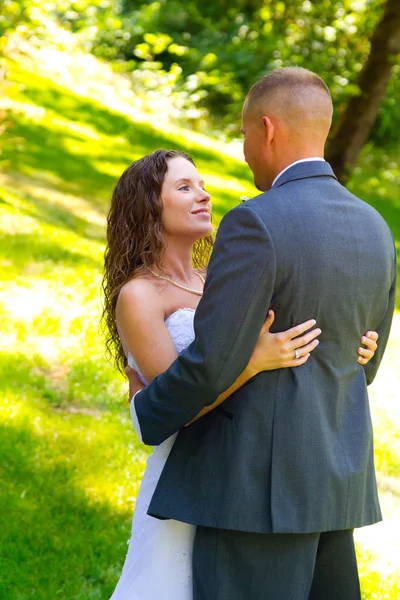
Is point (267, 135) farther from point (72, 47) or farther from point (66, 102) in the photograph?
point (66, 102)

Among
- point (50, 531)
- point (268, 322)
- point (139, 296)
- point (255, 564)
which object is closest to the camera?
point (268, 322)

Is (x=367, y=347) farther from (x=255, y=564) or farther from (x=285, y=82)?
(x=285, y=82)

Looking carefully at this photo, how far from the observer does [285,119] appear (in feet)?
8.34

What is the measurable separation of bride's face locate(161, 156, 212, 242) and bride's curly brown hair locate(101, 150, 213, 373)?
0.08ft

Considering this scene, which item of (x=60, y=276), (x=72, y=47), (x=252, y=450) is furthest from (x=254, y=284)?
(x=72, y=47)

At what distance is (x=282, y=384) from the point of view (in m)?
2.50

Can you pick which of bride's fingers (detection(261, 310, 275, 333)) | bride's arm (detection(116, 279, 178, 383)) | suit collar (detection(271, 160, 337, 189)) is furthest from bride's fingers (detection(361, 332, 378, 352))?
bride's arm (detection(116, 279, 178, 383))

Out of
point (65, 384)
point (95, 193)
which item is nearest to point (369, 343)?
point (65, 384)

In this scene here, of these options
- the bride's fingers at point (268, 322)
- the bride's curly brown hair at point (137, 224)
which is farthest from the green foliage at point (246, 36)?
the bride's fingers at point (268, 322)

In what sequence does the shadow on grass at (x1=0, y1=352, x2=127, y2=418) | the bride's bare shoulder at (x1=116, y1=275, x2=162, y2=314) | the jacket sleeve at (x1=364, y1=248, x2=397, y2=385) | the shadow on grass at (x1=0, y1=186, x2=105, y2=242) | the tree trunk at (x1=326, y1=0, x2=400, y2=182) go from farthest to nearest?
the tree trunk at (x1=326, y1=0, x2=400, y2=182) < the shadow on grass at (x1=0, y1=186, x2=105, y2=242) < the shadow on grass at (x1=0, y1=352, x2=127, y2=418) < the bride's bare shoulder at (x1=116, y1=275, x2=162, y2=314) < the jacket sleeve at (x1=364, y1=248, x2=397, y2=385)

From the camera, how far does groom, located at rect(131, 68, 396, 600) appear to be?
237 centimetres

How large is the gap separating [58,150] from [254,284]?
962 centimetres

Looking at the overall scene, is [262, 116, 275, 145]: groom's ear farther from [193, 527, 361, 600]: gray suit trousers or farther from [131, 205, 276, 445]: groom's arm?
[193, 527, 361, 600]: gray suit trousers

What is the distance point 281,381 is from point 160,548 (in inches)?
29.5
